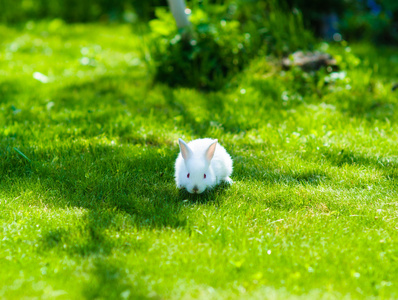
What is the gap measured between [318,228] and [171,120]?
245 cm

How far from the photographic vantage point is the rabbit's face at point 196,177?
3.32 m

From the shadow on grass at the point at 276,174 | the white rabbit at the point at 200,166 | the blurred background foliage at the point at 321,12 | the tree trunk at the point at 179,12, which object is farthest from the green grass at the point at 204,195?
the blurred background foliage at the point at 321,12

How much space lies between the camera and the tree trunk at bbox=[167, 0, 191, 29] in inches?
236

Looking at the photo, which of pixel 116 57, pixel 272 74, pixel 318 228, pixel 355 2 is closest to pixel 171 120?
pixel 272 74

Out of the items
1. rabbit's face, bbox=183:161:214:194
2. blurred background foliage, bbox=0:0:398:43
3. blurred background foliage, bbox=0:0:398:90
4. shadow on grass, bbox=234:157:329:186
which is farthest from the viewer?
blurred background foliage, bbox=0:0:398:43

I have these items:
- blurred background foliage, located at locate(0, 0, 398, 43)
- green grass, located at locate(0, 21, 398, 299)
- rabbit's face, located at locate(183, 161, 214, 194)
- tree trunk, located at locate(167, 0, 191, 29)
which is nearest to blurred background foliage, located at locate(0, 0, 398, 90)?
blurred background foliage, located at locate(0, 0, 398, 43)

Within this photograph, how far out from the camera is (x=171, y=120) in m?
5.00

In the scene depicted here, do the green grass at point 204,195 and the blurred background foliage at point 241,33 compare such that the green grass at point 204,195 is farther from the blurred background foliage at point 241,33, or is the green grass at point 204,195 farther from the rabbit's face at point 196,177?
the blurred background foliage at point 241,33

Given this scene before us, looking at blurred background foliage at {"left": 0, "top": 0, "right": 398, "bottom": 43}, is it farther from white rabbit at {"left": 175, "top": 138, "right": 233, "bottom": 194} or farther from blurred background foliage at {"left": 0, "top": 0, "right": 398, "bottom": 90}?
white rabbit at {"left": 175, "top": 138, "right": 233, "bottom": 194}

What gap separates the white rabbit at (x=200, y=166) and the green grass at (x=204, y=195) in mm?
127

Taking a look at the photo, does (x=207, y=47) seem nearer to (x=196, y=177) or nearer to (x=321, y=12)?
(x=196, y=177)

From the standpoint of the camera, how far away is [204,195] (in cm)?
353

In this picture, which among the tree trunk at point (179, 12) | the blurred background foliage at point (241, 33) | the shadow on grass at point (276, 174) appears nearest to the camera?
the shadow on grass at point (276, 174)

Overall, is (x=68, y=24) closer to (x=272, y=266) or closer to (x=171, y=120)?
(x=171, y=120)
